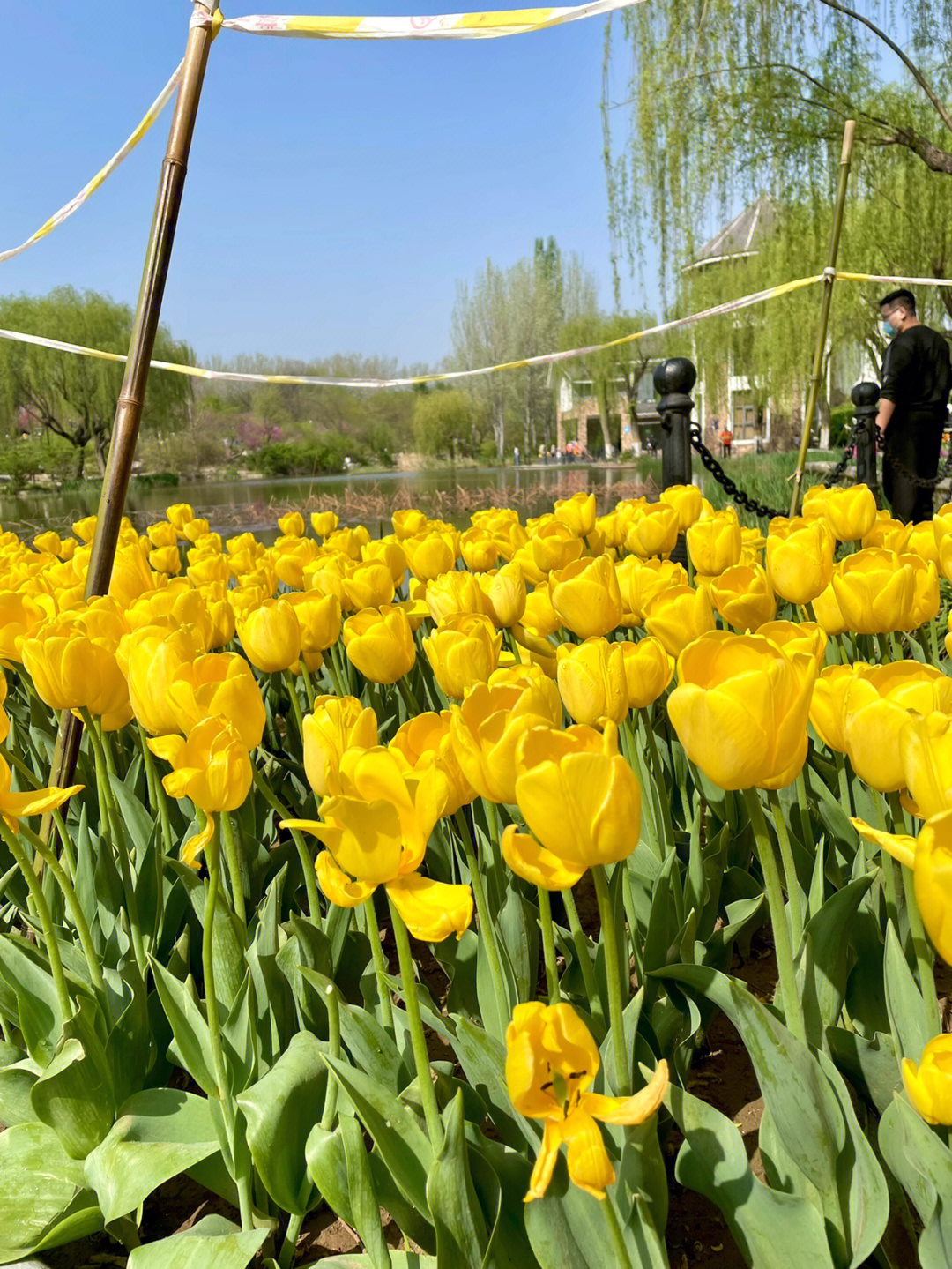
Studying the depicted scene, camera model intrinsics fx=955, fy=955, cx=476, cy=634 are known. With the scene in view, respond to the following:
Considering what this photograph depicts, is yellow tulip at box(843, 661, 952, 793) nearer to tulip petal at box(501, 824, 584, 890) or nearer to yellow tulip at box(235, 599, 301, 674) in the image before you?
tulip petal at box(501, 824, 584, 890)

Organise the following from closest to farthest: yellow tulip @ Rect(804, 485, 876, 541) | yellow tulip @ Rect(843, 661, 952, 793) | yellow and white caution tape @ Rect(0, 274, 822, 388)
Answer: yellow tulip @ Rect(843, 661, 952, 793) → yellow tulip @ Rect(804, 485, 876, 541) → yellow and white caution tape @ Rect(0, 274, 822, 388)

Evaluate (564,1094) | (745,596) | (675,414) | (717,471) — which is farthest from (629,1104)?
(717,471)

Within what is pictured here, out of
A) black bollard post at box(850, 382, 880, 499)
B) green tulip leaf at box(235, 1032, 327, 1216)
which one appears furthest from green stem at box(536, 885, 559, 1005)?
black bollard post at box(850, 382, 880, 499)

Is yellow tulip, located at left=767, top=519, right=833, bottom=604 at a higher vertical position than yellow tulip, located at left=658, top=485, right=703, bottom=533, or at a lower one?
lower

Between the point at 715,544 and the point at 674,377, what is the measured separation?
2689 mm

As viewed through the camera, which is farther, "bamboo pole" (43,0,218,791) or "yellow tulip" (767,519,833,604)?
"bamboo pole" (43,0,218,791)

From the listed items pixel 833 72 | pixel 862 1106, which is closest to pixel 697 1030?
pixel 862 1106

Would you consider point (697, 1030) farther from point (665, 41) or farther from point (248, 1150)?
point (665, 41)

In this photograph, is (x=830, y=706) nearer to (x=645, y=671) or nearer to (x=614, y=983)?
(x=645, y=671)

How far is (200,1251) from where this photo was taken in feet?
3.35

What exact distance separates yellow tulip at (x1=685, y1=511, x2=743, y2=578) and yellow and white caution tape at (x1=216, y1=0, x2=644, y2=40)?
42.7 inches

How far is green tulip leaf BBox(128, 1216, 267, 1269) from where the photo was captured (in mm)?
1003

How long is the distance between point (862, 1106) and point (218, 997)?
0.84 meters

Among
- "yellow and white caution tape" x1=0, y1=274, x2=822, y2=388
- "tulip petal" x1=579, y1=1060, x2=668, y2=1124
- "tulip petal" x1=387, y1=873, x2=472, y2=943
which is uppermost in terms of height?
"yellow and white caution tape" x1=0, y1=274, x2=822, y2=388
